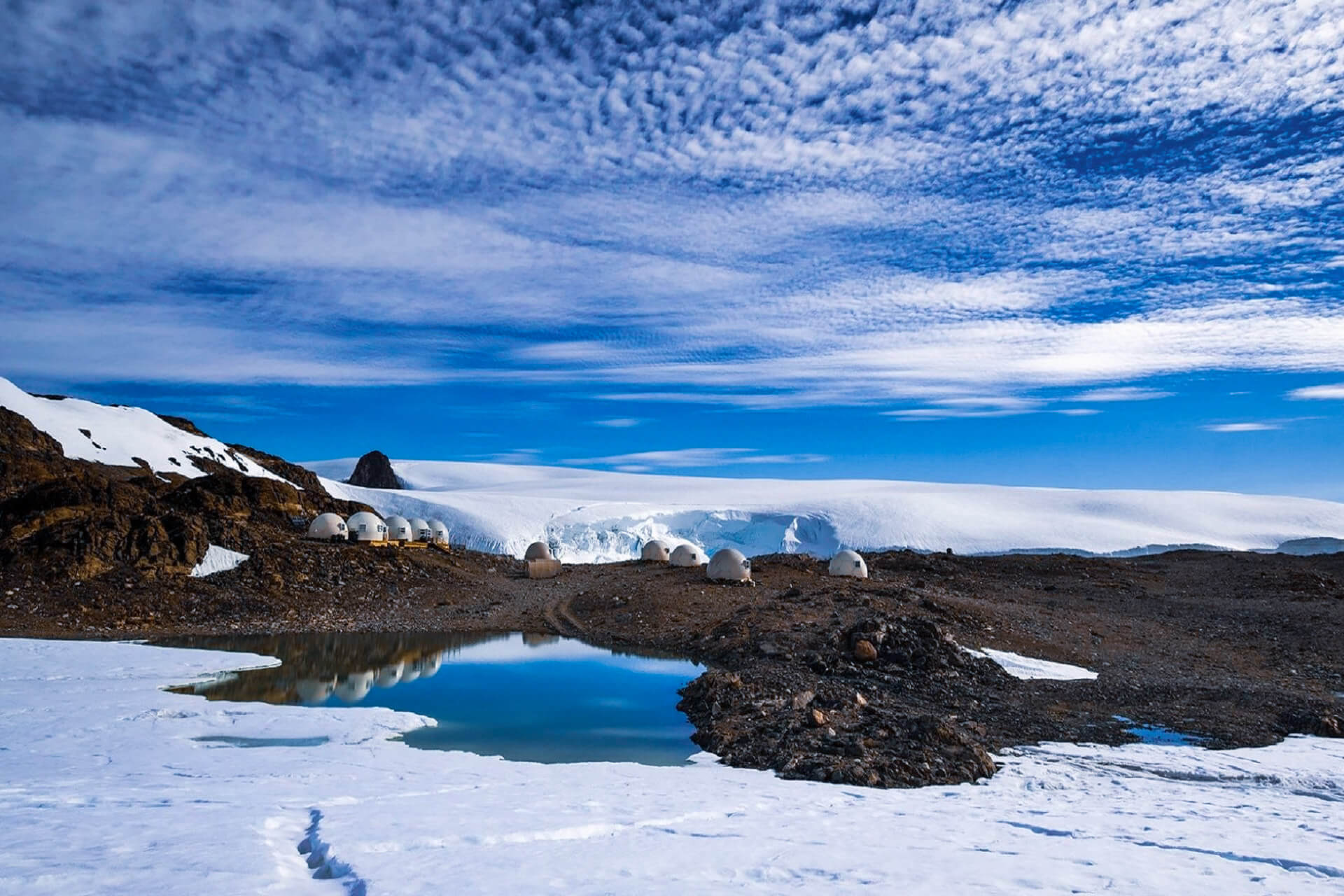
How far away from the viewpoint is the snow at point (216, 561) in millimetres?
25703

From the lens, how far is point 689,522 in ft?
204

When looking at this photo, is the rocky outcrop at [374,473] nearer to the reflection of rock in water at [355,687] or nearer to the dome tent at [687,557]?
the dome tent at [687,557]

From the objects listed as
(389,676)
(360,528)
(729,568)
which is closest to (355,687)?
(389,676)

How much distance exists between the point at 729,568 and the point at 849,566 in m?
5.28

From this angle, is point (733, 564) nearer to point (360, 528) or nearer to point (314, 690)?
point (314, 690)

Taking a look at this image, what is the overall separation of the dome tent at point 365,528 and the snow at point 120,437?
765cm

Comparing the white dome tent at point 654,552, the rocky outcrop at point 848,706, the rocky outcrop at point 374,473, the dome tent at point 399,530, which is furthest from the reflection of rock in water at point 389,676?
the rocky outcrop at point 374,473

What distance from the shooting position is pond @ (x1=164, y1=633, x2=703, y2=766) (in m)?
12.4

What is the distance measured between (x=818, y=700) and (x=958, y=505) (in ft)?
188

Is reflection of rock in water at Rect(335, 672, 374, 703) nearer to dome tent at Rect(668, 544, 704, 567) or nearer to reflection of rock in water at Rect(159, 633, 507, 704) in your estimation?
reflection of rock in water at Rect(159, 633, 507, 704)

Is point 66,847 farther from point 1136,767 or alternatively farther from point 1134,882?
point 1136,767

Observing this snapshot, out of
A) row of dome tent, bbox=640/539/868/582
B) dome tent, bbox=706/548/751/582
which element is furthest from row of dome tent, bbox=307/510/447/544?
dome tent, bbox=706/548/751/582

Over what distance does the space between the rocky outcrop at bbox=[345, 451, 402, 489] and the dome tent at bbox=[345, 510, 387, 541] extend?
49.0 meters

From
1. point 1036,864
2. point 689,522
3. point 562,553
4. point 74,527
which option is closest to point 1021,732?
point 1036,864
